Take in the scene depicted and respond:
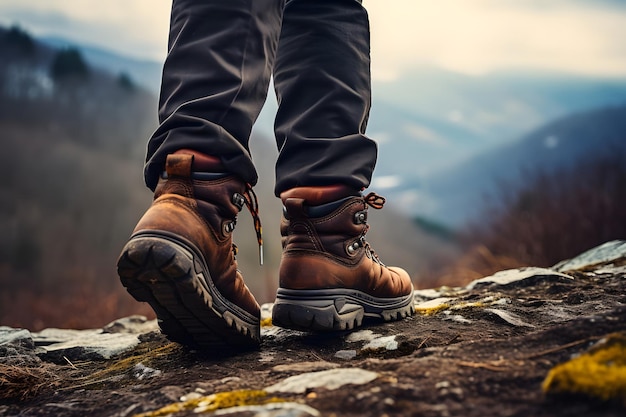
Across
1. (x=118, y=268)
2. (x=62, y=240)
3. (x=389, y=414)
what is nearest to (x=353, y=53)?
(x=118, y=268)

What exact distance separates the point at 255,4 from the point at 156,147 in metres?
0.49

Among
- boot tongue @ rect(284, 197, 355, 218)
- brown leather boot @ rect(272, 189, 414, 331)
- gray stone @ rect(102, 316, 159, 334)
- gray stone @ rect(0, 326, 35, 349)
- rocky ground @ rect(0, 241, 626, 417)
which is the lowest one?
gray stone @ rect(102, 316, 159, 334)

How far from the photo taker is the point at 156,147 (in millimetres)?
1665

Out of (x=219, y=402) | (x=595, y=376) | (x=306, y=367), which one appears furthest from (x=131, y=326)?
(x=595, y=376)

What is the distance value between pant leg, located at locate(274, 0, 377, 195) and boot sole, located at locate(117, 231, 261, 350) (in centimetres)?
48

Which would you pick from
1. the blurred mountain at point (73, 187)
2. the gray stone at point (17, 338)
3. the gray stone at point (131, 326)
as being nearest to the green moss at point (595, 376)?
the gray stone at point (17, 338)

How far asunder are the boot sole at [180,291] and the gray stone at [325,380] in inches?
14.5

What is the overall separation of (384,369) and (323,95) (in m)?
0.99

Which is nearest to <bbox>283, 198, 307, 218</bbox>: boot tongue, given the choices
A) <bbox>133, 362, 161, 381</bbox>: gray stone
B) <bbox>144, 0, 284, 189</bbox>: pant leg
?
<bbox>144, 0, 284, 189</bbox>: pant leg

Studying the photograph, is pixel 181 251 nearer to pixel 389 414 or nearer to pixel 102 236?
pixel 389 414

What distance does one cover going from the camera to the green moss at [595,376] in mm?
973

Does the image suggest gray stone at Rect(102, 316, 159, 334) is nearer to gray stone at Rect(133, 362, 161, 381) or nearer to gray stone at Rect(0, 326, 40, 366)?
gray stone at Rect(0, 326, 40, 366)

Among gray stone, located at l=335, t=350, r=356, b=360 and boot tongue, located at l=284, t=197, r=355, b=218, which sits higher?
boot tongue, located at l=284, t=197, r=355, b=218

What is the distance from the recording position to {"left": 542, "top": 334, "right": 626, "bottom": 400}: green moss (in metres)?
0.97
